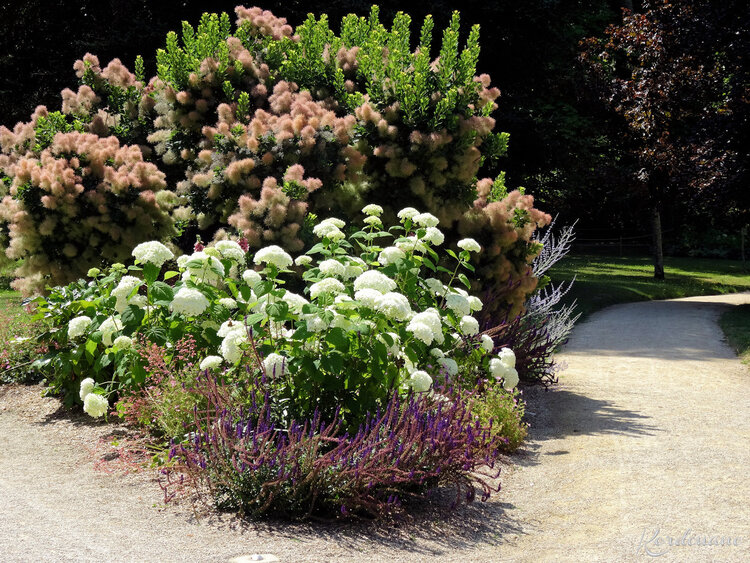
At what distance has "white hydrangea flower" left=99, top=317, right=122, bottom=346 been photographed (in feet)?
17.8

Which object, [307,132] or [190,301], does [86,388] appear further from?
[307,132]

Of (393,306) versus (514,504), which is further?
(514,504)

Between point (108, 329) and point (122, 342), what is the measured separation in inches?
8.3

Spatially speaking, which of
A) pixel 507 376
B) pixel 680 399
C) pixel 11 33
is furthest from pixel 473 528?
pixel 11 33

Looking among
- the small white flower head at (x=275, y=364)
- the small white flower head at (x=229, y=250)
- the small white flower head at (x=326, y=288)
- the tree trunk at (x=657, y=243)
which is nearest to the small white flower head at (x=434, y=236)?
the small white flower head at (x=326, y=288)

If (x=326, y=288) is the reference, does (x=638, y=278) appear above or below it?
below

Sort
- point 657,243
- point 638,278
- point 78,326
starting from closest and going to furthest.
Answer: point 78,326
point 657,243
point 638,278

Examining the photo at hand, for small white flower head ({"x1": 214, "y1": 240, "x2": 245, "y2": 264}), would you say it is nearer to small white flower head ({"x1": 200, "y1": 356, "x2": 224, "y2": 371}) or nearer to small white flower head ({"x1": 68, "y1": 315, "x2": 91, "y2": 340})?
small white flower head ({"x1": 200, "y1": 356, "x2": 224, "y2": 371})

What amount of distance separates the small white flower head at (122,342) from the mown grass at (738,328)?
24.4 ft

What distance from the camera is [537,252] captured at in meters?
8.15

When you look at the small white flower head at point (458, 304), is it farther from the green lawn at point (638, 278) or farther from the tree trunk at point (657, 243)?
the tree trunk at point (657, 243)

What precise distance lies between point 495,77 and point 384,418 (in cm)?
1304

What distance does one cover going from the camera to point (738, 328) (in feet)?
41.3

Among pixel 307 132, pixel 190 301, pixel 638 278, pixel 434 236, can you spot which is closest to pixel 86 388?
pixel 190 301
